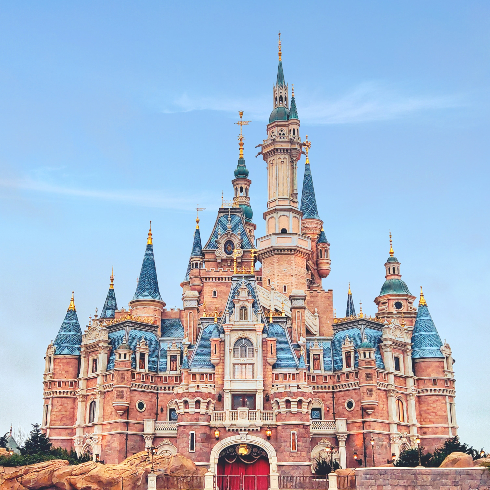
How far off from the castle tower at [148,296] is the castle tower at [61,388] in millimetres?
6858

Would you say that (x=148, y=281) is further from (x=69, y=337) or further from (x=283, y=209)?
(x=283, y=209)

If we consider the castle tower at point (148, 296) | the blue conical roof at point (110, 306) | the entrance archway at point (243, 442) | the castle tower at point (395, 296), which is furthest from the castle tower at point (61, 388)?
the castle tower at point (395, 296)

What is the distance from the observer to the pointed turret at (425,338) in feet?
256

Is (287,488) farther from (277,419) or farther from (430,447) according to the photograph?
(430,447)

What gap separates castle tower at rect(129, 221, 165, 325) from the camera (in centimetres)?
8256

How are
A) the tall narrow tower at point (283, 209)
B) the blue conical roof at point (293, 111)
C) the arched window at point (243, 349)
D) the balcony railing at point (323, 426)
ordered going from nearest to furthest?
the arched window at point (243, 349)
the balcony railing at point (323, 426)
the tall narrow tower at point (283, 209)
the blue conical roof at point (293, 111)

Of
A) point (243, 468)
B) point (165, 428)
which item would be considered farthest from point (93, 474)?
point (165, 428)

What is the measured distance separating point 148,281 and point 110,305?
11.3 meters

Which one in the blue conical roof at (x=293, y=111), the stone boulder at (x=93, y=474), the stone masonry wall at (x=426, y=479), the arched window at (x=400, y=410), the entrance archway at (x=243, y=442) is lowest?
the stone masonry wall at (x=426, y=479)

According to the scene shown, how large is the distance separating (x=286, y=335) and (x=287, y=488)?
14444 mm

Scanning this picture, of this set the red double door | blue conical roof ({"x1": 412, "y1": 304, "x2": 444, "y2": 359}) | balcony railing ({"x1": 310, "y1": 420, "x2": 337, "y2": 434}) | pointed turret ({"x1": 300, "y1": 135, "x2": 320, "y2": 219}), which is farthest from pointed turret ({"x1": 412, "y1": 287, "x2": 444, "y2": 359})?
pointed turret ({"x1": 300, "y1": 135, "x2": 320, "y2": 219})

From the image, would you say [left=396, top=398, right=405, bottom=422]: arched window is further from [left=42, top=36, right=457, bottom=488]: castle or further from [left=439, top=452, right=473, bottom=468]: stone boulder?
[left=439, top=452, right=473, bottom=468]: stone boulder

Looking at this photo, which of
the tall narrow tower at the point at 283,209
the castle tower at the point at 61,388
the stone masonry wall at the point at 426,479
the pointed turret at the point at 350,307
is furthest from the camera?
the pointed turret at the point at 350,307

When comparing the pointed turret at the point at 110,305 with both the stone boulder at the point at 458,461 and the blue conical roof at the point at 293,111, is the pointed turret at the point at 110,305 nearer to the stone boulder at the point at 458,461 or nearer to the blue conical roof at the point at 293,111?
the blue conical roof at the point at 293,111
